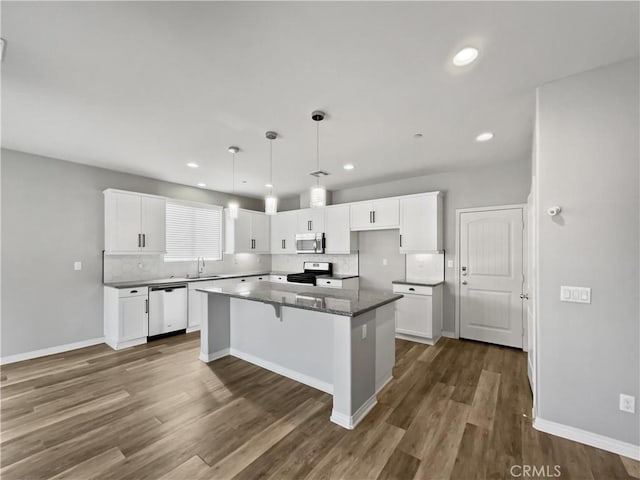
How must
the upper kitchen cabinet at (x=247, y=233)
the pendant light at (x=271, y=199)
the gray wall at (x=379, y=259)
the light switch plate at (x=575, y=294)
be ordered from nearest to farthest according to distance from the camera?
the light switch plate at (x=575, y=294)
the pendant light at (x=271, y=199)
the gray wall at (x=379, y=259)
the upper kitchen cabinet at (x=247, y=233)

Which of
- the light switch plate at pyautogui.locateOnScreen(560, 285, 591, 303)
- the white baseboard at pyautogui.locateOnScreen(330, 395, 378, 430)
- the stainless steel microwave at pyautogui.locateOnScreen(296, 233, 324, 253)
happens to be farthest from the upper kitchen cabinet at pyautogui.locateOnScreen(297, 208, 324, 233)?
the light switch plate at pyautogui.locateOnScreen(560, 285, 591, 303)

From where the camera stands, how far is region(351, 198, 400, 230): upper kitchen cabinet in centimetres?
480

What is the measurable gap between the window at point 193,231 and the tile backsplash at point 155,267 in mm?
147

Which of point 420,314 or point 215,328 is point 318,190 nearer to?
point 215,328

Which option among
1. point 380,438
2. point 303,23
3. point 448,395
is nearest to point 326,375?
point 380,438

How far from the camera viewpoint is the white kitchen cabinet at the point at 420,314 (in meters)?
4.15

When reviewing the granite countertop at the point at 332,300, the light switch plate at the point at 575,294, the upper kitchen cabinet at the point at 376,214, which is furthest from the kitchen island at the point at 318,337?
the upper kitchen cabinet at the point at 376,214

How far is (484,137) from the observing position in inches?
125

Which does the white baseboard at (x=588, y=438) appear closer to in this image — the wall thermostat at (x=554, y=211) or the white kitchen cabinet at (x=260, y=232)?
the wall thermostat at (x=554, y=211)

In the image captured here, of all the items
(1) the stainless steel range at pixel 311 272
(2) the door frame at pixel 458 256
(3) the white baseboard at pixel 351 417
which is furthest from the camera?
(1) the stainless steel range at pixel 311 272

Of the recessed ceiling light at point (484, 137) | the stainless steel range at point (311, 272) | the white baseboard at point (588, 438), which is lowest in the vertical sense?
the white baseboard at point (588, 438)

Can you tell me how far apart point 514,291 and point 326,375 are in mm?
3061

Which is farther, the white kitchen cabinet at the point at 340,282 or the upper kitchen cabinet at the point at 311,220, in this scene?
the upper kitchen cabinet at the point at 311,220

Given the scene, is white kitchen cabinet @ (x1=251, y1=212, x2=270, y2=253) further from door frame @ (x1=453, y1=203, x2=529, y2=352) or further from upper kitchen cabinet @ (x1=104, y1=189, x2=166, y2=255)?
door frame @ (x1=453, y1=203, x2=529, y2=352)
